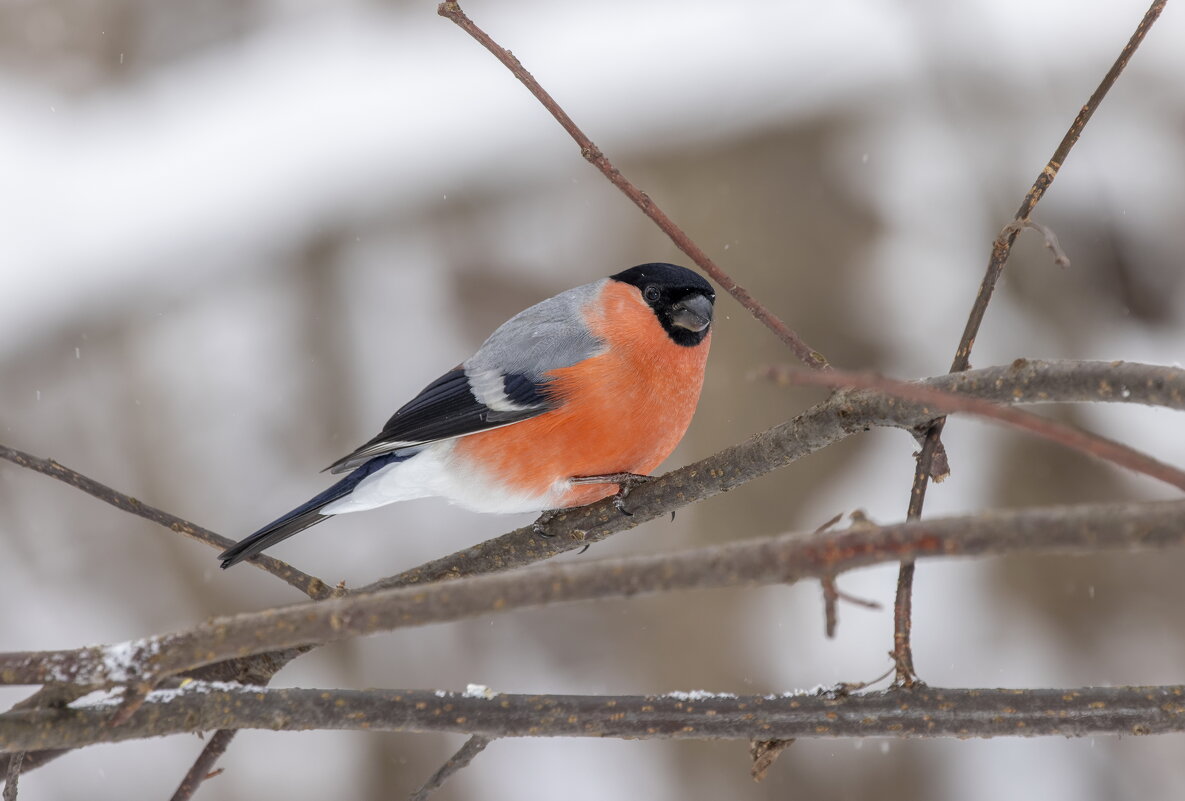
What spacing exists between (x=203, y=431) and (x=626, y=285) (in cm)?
239

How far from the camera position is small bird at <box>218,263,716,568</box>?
2262 millimetres

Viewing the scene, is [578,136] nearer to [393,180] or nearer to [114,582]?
[393,180]

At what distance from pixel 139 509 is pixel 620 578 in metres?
1.00

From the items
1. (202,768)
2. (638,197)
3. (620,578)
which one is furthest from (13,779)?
(638,197)

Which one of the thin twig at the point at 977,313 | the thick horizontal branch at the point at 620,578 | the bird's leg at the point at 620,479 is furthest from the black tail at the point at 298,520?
the thin twig at the point at 977,313

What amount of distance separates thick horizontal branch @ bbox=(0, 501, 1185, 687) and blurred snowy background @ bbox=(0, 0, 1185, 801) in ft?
8.26

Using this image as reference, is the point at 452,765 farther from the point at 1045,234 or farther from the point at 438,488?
the point at 1045,234

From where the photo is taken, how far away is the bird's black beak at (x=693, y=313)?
90.1 inches

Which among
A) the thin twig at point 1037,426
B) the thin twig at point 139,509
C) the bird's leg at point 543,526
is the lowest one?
the thin twig at point 1037,426

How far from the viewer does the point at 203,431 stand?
417cm

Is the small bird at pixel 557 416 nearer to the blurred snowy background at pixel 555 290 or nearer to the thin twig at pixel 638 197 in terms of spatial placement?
the thin twig at pixel 638 197

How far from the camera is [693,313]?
2.29 metres

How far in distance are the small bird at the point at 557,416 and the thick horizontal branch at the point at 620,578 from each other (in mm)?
1075

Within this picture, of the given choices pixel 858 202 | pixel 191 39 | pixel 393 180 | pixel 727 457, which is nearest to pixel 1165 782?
pixel 858 202
